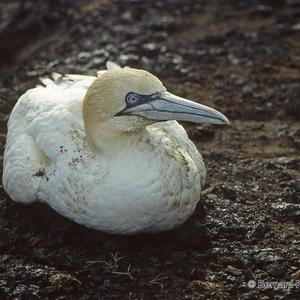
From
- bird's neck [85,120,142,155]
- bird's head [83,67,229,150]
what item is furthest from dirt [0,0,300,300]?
bird's head [83,67,229,150]

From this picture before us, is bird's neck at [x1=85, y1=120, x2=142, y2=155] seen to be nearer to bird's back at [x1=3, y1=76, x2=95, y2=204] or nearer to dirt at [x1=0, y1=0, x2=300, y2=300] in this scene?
bird's back at [x1=3, y1=76, x2=95, y2=204]

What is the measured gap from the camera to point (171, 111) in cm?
462

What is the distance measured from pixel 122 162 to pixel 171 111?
0.46 m

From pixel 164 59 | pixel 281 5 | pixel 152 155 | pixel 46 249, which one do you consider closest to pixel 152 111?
pixel 152 155

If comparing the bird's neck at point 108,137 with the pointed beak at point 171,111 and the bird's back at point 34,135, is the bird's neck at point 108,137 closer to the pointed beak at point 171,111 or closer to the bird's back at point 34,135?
the pointed beak at point 171,111

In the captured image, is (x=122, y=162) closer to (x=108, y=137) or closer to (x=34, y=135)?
(x=108, y=137)

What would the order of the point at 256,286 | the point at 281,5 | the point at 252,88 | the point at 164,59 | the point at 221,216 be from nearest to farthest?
the point at 256,286 → the point at 221,216 → the point at 252,88 → the point at 164,59 → the point at 281,5

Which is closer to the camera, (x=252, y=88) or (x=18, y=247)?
(x=18, y=247)

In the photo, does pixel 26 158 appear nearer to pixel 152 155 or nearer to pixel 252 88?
pixel 152 155

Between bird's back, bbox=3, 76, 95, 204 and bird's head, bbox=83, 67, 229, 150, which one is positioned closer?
bird's head, bbox=83, 67, 229, 150

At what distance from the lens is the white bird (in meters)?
4.56

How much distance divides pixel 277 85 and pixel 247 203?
2.18 metres

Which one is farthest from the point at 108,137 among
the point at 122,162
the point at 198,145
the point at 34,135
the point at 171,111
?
the point at 198,145

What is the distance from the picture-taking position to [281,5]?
885 cm
